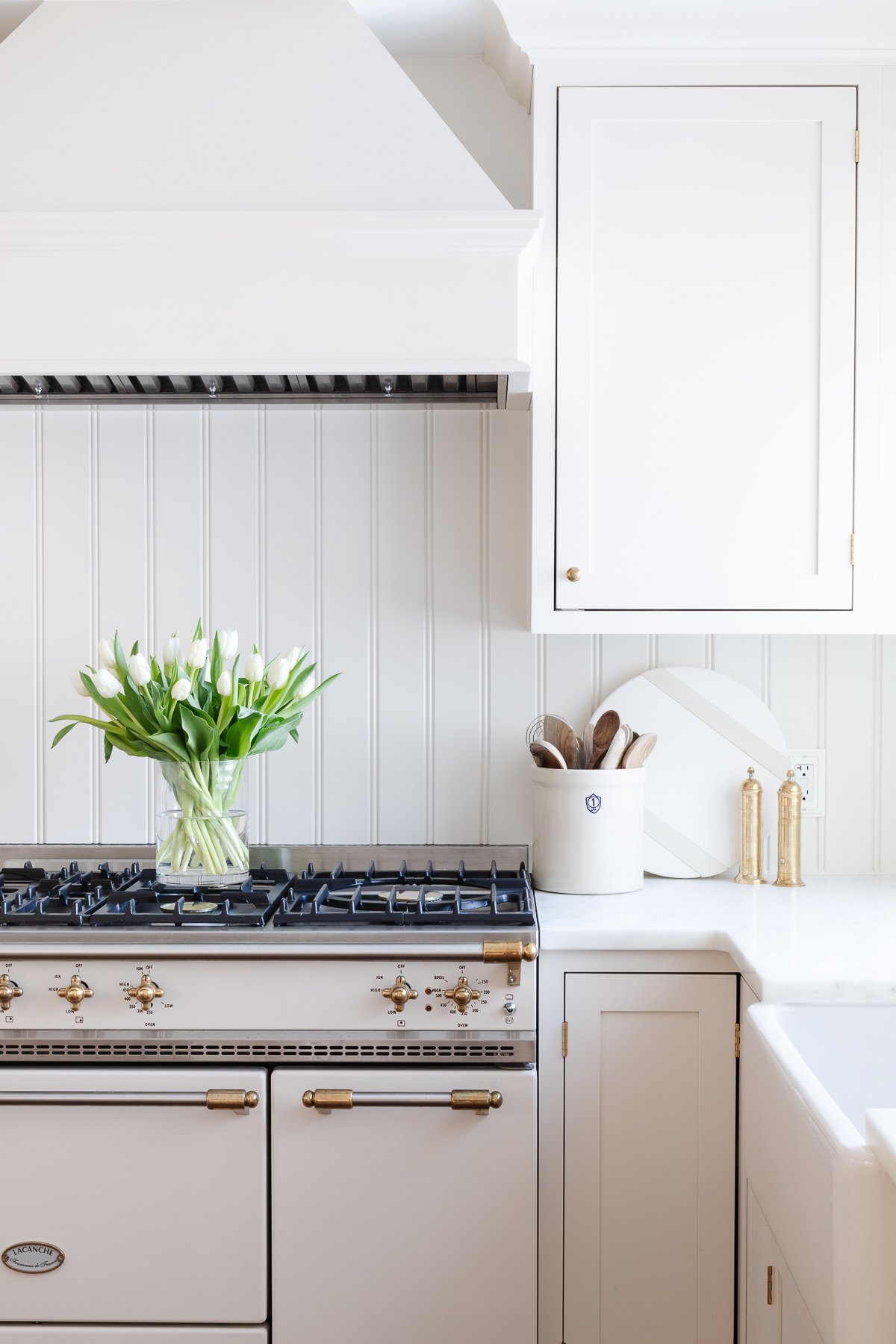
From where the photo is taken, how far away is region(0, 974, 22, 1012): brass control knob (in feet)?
5.06

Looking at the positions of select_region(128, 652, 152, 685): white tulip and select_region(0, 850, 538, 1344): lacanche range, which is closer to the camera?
select_region(0, 850, 538, 1344): lacanche range

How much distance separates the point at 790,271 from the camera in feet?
5.77

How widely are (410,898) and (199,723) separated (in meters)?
0.48

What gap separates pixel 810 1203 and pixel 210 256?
1580mm

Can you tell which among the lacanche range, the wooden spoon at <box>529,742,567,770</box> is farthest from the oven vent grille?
the wooden spoon at <box>529,742,567,770</box>

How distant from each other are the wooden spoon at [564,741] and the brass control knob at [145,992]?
2.71 feet

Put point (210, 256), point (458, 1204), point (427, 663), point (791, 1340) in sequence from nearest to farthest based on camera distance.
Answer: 1. point (791, 1340)
2. point (458, 1204)
3. point (210, 256)
4. point (427, 663)

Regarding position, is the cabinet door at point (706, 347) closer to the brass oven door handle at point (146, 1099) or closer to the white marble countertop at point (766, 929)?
the white marble countertop at point (766, 929)

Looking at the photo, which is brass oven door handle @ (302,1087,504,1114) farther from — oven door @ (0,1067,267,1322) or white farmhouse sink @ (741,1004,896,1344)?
white farmhouse sink @ (741,1004,896,1344)

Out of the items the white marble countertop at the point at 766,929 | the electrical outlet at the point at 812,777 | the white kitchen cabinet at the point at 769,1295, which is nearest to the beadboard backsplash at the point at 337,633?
the electrical outlet at the point at 812,777

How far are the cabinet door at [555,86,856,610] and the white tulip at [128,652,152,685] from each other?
0.71 m

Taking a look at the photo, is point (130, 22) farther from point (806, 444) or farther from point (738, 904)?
point (738, 904)

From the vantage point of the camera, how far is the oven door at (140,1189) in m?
1.54

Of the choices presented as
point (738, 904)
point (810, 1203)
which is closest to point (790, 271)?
point (738, 904)
